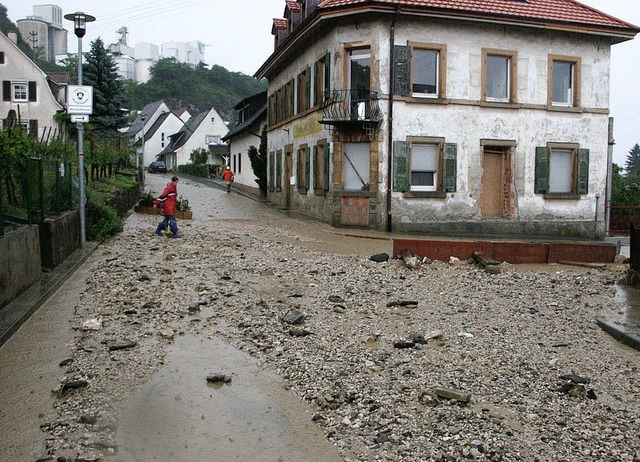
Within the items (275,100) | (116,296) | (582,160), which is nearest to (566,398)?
(116,296)

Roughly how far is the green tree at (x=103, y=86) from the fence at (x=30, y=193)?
128 feet

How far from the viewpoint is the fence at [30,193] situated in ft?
33.1

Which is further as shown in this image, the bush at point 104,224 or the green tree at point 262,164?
the green tree at point 262,164

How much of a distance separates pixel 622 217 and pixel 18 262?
2449 cm

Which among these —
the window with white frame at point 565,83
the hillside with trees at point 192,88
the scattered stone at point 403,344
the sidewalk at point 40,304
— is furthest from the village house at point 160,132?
the scattered stone at point 403,344

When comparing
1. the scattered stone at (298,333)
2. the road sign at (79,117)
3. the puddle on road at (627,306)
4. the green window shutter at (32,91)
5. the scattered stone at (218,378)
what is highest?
the green window shutter at (32,91)

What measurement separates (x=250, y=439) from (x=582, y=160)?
22.5 metres

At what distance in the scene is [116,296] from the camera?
32.7 feet

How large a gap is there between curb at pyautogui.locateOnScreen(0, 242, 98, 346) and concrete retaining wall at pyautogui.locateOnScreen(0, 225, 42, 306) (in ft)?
0.34

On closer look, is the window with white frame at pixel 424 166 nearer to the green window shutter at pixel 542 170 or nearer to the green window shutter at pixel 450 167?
the green window shutter at pixel 450 167

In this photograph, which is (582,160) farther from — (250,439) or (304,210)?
(250,439)

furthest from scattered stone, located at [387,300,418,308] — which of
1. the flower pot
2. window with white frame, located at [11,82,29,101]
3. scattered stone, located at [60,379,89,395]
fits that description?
window with white frame, located at [11,82,29,101]

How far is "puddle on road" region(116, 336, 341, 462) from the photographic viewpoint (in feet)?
16.1

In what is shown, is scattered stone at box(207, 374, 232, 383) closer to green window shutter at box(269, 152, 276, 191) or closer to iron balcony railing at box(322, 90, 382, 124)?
iron balcony railing at box(322, 90, 382, 124)
